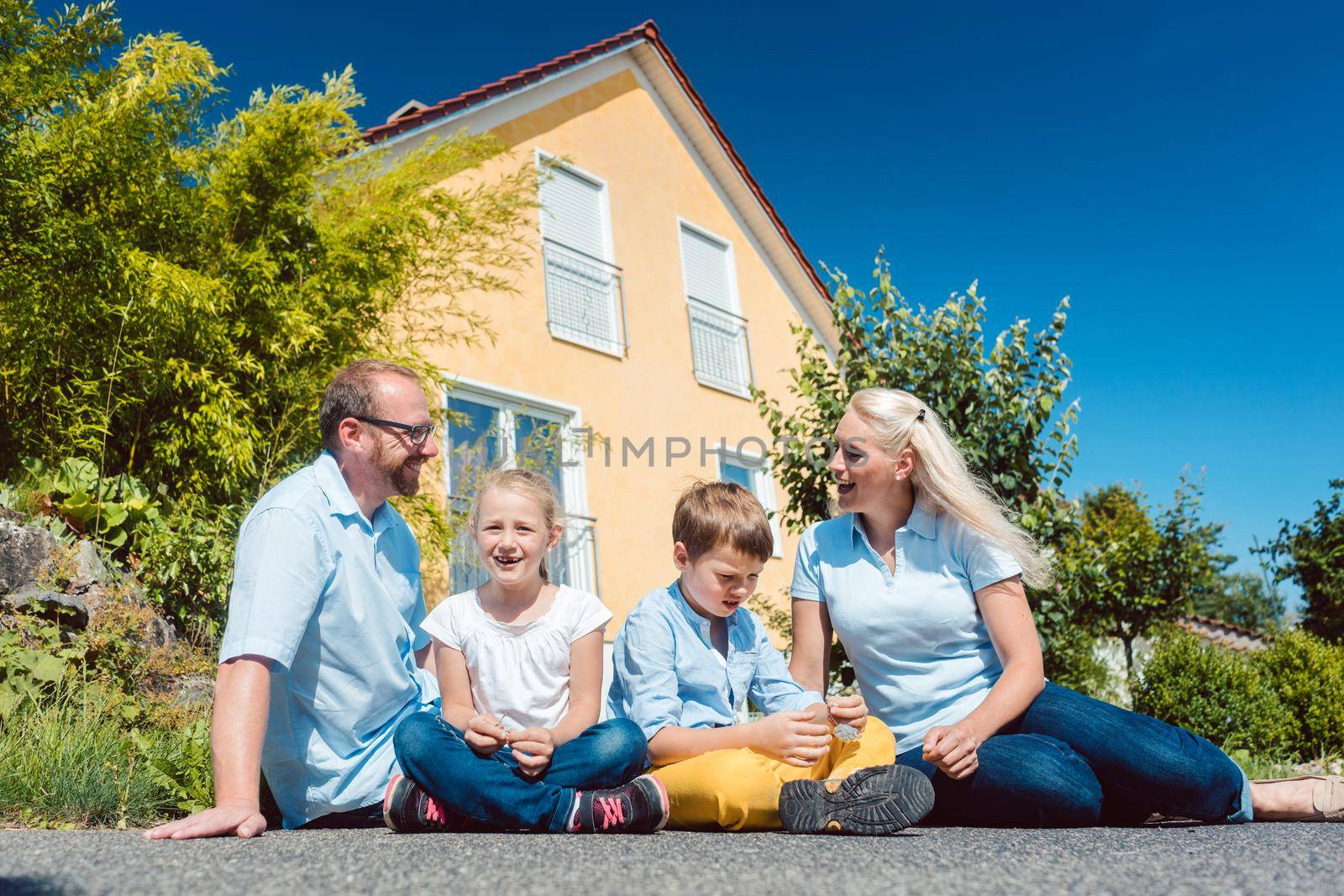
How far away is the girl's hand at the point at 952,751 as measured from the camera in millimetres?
2617

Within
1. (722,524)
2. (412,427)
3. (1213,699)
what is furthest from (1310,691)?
(412,427)

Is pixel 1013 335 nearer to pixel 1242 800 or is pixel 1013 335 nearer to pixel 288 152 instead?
pixel 1242 800

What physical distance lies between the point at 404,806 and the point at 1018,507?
423cm

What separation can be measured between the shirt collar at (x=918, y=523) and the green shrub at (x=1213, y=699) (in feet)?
17.1

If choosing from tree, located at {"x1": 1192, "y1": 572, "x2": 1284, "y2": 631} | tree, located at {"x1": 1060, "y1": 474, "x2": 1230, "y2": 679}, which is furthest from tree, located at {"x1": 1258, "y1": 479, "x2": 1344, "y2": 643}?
tree, located at {"x1": 1192, "y1": 572, "x2": 1284, "y2": 631}

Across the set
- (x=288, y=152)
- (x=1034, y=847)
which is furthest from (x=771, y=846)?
(x=288, y=152)

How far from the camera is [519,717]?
3.10m

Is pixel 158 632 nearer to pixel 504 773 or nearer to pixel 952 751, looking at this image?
pixel 504 773

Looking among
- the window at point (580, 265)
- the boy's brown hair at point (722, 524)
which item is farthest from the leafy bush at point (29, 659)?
the window at point (580, 265)

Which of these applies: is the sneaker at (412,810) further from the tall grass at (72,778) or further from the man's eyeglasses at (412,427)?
the tall grass at (72,778)

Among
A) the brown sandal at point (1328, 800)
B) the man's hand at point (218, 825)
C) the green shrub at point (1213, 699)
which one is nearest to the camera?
the man's hand at point (218, 825)

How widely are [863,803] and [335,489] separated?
167cm

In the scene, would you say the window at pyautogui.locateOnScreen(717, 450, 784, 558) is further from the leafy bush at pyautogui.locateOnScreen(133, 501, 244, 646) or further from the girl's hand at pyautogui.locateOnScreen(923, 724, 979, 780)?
the girl's hand at pyautogui.locateOnScreen(923, 724, 979, 780)

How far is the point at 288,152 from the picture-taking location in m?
5.36
